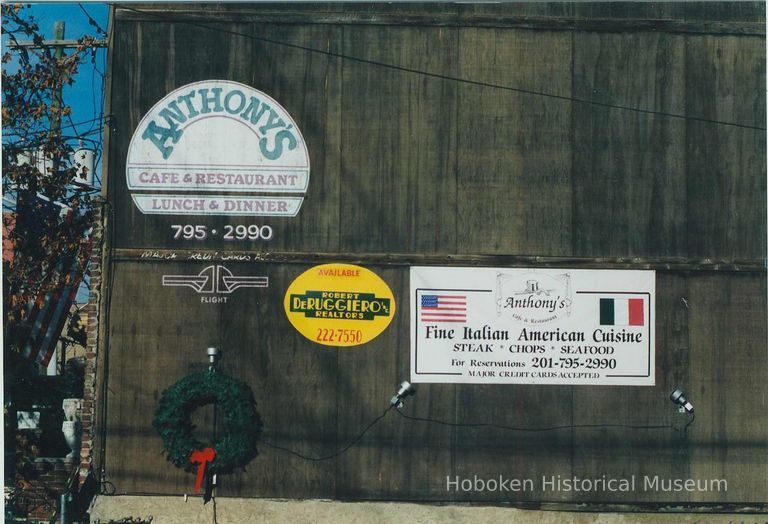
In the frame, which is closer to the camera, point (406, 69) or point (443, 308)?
point (443, 308)

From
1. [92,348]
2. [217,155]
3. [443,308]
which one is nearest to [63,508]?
[92,348]

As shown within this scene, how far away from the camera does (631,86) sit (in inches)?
422

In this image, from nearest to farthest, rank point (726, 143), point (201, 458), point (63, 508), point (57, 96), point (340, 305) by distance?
point (63, 508) < point (201, 458) < point (340, 305) < point (726, 143) < point (57, 96)

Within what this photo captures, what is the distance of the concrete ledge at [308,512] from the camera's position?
10.3 metres

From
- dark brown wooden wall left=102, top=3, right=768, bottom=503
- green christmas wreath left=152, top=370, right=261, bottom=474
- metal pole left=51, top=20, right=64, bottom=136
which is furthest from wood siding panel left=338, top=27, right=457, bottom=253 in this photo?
metal pole left=51, top=20, right=64, bottom=136

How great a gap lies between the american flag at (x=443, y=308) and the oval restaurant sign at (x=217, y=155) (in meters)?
1.92

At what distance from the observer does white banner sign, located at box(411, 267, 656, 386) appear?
10492mm

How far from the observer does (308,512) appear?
10328 millimetres

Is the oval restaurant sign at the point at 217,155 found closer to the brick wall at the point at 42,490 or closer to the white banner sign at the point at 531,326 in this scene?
the white banner sign at the point at 531,326

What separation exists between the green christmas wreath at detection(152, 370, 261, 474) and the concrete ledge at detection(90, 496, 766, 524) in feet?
1.64

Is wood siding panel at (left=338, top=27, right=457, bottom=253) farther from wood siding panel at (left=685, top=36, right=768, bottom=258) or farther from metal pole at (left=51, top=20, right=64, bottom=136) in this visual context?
metal pole at (left=51, top=20, right=64, bottom=136)

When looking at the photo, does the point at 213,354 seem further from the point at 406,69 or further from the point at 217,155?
the point at 406,69

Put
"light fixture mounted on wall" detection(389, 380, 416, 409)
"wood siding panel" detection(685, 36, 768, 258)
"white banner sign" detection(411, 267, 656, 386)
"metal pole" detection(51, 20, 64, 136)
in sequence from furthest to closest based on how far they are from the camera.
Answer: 1. "metal pole" detection(51, 20, 64, 136)
2. "wood siding panel" detection(685, 36, 768, 258)
3. "white banner sign" detection(411, 267, 656, 386)
4. "light fixture mounted on wall" detection(389, 380, 416, 409)

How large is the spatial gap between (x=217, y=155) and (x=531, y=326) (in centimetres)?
424
